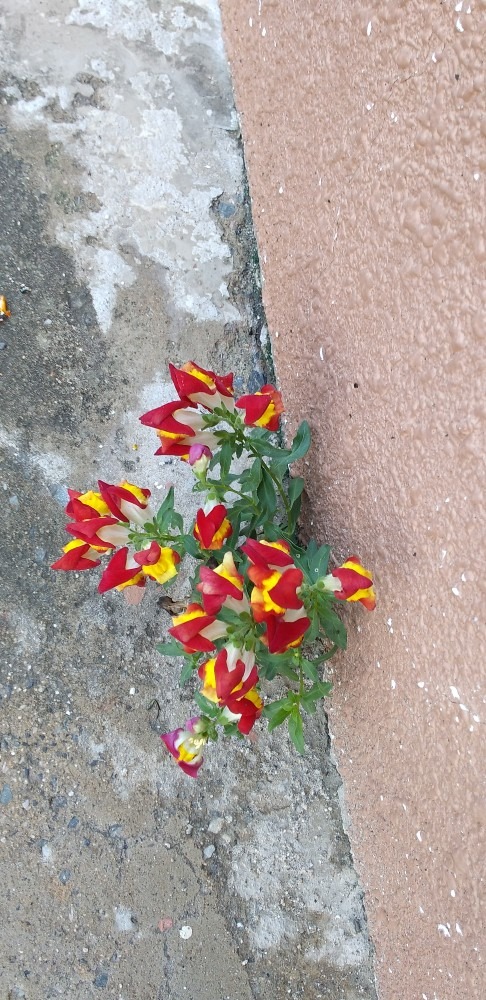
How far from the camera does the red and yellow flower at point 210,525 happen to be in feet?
3.75

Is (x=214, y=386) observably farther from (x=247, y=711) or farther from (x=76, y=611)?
(x=76, y=611)

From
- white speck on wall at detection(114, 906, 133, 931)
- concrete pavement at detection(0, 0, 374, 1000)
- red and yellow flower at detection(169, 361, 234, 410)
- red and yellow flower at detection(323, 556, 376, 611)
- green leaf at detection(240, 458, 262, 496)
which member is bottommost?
white speck on wall at detection(114, 906, 133, 931)

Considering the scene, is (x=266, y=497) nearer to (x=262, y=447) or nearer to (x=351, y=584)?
(x=262, y=447)

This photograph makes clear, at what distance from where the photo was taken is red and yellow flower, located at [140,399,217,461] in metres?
1.17

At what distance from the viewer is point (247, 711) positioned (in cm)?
116

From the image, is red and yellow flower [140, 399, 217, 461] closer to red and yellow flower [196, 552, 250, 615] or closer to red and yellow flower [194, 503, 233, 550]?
red and yellow flower [194, 503, 233, 550]

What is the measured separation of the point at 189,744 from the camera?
3.95ft

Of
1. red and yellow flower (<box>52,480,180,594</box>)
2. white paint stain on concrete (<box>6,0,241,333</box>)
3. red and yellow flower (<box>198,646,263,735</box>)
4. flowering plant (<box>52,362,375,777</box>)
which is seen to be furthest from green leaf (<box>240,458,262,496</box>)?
white paint stain on concrete (<box>6,0,241,333</box>)

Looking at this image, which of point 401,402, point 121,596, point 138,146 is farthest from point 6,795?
point 138,146

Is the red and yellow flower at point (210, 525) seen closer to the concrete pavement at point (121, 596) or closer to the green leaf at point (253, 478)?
the green leaf at point (253, 478)

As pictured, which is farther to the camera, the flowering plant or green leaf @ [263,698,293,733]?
green leaf @ [263,698,293,733]

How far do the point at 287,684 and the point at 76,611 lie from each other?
1.57 ft

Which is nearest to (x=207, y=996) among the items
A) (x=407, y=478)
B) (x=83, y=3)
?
(x=407, y=478)

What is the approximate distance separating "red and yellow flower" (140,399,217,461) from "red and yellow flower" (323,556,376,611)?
30 cm
